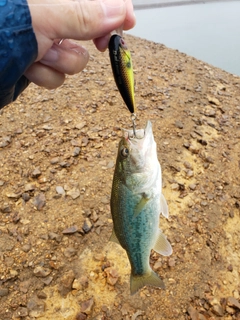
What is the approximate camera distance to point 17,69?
58.4 inches

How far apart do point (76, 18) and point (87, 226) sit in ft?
6.38

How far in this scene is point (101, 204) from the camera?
3299 mm

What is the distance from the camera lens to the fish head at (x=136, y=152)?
1830mm

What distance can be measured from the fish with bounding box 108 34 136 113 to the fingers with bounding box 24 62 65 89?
57 cm

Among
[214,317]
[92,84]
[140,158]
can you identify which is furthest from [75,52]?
[92,84]

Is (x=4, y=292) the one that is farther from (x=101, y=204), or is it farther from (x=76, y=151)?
(x=76, y=151)

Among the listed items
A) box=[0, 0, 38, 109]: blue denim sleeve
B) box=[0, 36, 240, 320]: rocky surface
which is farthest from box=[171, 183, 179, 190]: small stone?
box=[0, 0, 38, 109]: blue denim sleeve

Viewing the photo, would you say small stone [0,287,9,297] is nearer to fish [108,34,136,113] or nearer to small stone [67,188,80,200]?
small stone [67,188,80,200]

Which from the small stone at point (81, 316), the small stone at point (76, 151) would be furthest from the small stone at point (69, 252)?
the small stone at point (76, 151)

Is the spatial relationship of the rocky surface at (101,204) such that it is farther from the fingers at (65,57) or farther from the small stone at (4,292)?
the fingers at (65,57)

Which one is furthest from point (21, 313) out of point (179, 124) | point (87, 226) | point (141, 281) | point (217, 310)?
point (179, 124)

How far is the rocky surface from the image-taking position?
2.71 metres

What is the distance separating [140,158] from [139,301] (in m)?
1.38

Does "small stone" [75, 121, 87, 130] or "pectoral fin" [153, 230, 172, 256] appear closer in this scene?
"pectoral fin" [153, 230, 172, 256]
